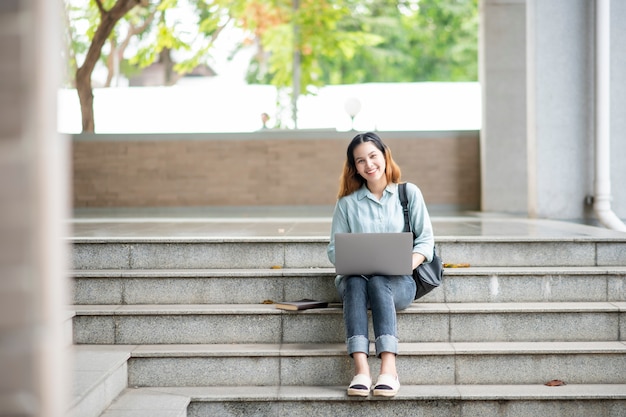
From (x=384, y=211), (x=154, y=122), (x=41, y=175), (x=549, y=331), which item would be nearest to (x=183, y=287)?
(x=384, y=211)

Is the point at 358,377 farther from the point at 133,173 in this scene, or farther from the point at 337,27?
the point at 337,27

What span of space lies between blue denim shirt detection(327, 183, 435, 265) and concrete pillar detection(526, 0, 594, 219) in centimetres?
370

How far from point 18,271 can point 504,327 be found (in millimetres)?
4123

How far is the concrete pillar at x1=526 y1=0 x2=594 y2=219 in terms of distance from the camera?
26.4 feet

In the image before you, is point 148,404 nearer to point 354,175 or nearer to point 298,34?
point 354,175

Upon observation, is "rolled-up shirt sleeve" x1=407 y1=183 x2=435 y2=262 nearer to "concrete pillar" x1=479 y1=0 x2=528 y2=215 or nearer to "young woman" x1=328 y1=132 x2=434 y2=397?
"young woman" x1=328 y1=132 x2=434 y2=397

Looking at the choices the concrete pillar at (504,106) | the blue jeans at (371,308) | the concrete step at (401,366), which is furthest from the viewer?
the concrete pillar at (504,106)

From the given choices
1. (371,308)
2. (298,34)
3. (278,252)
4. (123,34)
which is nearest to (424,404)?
(371,308)

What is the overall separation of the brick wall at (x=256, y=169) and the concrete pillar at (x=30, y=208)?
10.1 meters

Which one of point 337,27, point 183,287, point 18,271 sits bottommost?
point 183,287

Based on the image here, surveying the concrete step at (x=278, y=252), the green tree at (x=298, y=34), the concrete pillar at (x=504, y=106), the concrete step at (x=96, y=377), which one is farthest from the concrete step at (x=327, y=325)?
the green tree at (x=298, y=34)

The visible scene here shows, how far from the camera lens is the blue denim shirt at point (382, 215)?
4.86 m

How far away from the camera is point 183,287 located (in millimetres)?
5270

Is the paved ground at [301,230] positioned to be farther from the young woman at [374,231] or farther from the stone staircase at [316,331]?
the young woman at [374,231]
